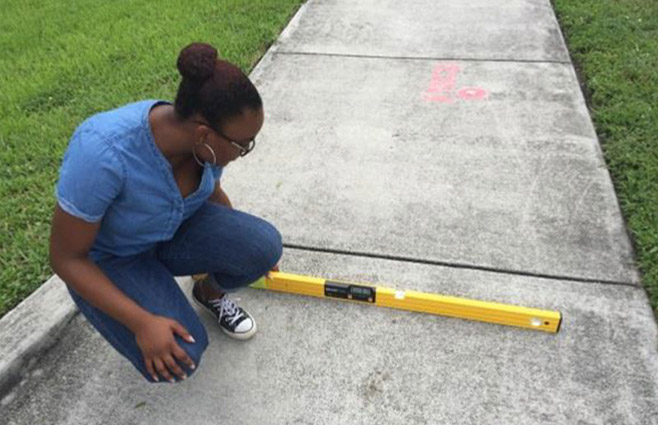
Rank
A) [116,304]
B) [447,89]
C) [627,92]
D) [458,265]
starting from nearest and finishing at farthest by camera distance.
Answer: [116,304], [458,265], [627,92], [447,89]

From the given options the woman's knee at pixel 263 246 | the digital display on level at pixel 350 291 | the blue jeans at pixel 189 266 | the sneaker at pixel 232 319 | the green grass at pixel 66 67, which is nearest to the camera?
the blue jeans at pixel 189 266

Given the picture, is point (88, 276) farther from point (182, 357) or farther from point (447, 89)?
point (447, 89)

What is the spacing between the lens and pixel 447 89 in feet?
13.9

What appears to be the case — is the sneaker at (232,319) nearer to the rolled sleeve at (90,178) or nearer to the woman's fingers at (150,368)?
the woman's fingers at (150,368)

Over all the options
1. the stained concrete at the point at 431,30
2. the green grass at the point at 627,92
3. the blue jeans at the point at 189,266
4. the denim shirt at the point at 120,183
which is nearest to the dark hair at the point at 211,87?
the denim shirt at the point at 120,183

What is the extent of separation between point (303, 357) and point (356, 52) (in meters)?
3.10

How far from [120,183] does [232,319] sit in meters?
0.88

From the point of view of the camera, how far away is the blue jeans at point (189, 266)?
2.04m

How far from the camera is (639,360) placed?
2285mm

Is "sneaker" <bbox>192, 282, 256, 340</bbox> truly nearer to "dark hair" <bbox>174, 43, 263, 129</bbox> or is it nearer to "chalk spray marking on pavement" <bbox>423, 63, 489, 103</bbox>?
"dark hair" <bbox>174, 43, 263, 129</bbox>

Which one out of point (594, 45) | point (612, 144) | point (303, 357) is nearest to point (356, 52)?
point (594, 45)

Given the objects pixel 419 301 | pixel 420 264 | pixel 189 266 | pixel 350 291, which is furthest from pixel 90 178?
pixel 420 264

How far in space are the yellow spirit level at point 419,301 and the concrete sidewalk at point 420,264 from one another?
47 millimetres

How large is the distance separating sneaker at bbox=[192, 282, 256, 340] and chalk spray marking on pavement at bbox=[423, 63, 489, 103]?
2.28 meters
